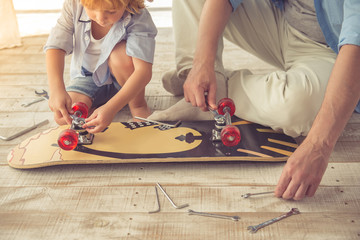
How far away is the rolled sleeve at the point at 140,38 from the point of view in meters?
1.70

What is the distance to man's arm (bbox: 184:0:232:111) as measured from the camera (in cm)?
159

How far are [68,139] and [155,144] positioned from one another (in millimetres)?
305

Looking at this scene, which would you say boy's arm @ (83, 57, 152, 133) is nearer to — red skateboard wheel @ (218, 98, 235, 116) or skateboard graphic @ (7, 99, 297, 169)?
skateboard graphic @ (7, 99, 297, 169)

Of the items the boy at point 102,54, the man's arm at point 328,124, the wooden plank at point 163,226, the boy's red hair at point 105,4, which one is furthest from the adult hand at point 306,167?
the boy's red hair at point 105,4

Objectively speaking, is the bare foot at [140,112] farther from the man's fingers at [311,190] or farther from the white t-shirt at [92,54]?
the man's fingers at [311,190]

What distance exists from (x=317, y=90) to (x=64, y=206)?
0.92 metres

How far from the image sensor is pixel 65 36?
1.74 metres

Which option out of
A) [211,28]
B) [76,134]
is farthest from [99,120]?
[211,28]

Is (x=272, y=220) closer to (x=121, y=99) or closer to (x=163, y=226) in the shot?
(x=163, y=226)

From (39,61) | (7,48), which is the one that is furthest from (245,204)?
(7,48)

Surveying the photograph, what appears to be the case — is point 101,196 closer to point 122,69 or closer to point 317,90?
point 122,69

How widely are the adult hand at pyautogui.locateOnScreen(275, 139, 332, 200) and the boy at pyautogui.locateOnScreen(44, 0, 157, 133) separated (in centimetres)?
66

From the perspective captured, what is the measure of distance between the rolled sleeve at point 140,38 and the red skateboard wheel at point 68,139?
15.6 inches

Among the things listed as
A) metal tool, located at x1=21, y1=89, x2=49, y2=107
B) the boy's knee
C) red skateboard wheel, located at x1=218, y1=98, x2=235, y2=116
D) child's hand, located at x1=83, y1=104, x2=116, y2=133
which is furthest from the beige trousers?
metal tool, located at x1=21, y1=89, x2=49, y2=107
